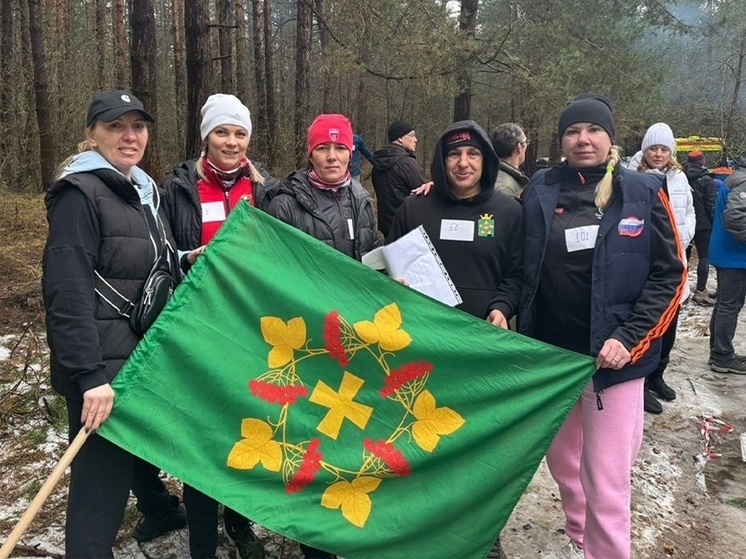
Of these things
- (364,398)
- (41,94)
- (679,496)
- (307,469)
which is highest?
(41,94)

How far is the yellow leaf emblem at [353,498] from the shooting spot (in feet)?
8.27

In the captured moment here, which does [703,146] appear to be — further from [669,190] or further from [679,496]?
[679,496]

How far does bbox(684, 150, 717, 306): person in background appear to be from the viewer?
822cm

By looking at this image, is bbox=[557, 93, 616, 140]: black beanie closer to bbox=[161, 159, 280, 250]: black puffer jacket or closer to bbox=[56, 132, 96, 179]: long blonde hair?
bbox=[161, 159, 280, 250]: black puffer jacket

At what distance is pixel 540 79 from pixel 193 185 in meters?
10.4

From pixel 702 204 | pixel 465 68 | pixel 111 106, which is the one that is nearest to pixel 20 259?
pixel 111 106

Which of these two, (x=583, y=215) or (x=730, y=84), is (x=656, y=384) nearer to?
(x=583, y=215)

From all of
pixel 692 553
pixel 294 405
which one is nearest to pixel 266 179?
pixel 294 405

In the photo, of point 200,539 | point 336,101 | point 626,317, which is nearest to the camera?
point 626,317

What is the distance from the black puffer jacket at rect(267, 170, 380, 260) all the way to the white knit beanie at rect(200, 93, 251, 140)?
1.18 ft

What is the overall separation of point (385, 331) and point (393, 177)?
4043 mm

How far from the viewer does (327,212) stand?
9.54 feet

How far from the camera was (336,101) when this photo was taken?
23.5 metres

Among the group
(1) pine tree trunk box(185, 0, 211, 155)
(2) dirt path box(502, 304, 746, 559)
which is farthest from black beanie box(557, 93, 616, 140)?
(1) pine tree trunk box(185, 0, 211, 155)
